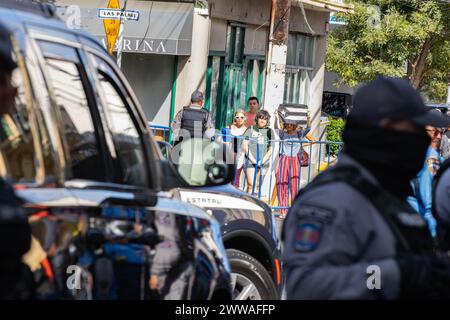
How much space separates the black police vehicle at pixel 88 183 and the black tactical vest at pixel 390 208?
722 mm

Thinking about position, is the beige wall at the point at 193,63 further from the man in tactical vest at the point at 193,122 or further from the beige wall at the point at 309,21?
the man in tactical vest at the point at 193,122

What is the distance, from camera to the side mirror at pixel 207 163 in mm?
5336

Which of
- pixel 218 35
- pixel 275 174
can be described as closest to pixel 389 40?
pixel 218 35

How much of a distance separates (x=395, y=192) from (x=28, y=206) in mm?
1253

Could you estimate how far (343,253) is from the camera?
12.0 feet

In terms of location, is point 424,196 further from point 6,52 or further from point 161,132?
point 161,132

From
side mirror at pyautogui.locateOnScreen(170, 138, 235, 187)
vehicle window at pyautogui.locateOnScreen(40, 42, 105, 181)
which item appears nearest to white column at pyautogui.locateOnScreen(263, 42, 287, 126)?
side mirror at pyautogui.locateOnScreen(170, 138, 235, 187)

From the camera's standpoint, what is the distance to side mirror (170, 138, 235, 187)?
534 cm

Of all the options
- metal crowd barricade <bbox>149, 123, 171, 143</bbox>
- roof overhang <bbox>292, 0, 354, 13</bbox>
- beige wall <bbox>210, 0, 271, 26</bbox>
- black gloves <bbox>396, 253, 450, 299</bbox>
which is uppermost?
roof overhang <bbox>292, 0, 354, 13</bbox>

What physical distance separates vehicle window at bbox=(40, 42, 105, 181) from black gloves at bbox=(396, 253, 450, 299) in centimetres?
120

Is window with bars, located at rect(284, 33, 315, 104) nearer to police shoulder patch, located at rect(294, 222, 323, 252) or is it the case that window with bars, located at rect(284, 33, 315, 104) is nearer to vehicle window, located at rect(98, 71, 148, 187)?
vehicle window, located at rect(98, 71, 148, 187)

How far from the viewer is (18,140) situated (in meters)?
3.66

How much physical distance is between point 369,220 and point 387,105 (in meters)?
0.39

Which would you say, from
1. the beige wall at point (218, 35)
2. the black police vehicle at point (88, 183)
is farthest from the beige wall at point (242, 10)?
the black police vehicle at point (88, 183)
